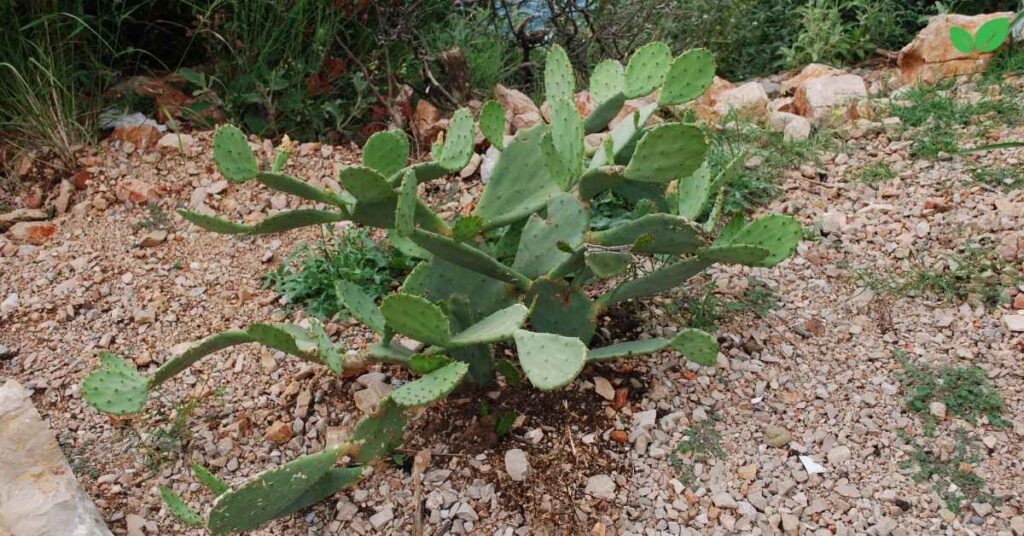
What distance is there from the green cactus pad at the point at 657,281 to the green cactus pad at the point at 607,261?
0.27 meters

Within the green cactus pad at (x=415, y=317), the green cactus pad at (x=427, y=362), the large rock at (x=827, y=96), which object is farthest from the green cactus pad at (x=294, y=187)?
the large rock at (x=827, y=96)

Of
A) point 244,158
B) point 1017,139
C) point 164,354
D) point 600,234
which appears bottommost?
point 164,354

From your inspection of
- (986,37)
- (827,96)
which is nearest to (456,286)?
(986,37)

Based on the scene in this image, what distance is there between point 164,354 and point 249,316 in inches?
10.2

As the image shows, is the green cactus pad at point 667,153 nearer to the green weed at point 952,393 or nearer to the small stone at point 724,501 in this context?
the small stone at point 724,501

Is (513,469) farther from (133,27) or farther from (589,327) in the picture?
(133,27)

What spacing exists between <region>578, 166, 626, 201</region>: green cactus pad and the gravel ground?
21.2 inches

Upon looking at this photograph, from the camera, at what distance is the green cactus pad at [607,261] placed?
2.00 meters

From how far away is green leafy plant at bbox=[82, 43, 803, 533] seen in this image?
76.5 inches

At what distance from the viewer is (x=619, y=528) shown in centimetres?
213

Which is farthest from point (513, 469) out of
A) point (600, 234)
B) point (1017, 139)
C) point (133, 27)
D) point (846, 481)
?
point (133, 27)

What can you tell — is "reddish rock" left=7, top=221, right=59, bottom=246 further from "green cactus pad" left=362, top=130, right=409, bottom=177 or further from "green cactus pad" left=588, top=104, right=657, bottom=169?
"green cactus pad" left=588, top=104, right=657, bottom=169

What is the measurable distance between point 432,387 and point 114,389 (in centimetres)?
72

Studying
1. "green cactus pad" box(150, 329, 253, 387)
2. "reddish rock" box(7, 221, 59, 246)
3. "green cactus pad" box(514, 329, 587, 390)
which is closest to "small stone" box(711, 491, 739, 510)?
"green cactus pad" box(514, 329, 587, 390)
